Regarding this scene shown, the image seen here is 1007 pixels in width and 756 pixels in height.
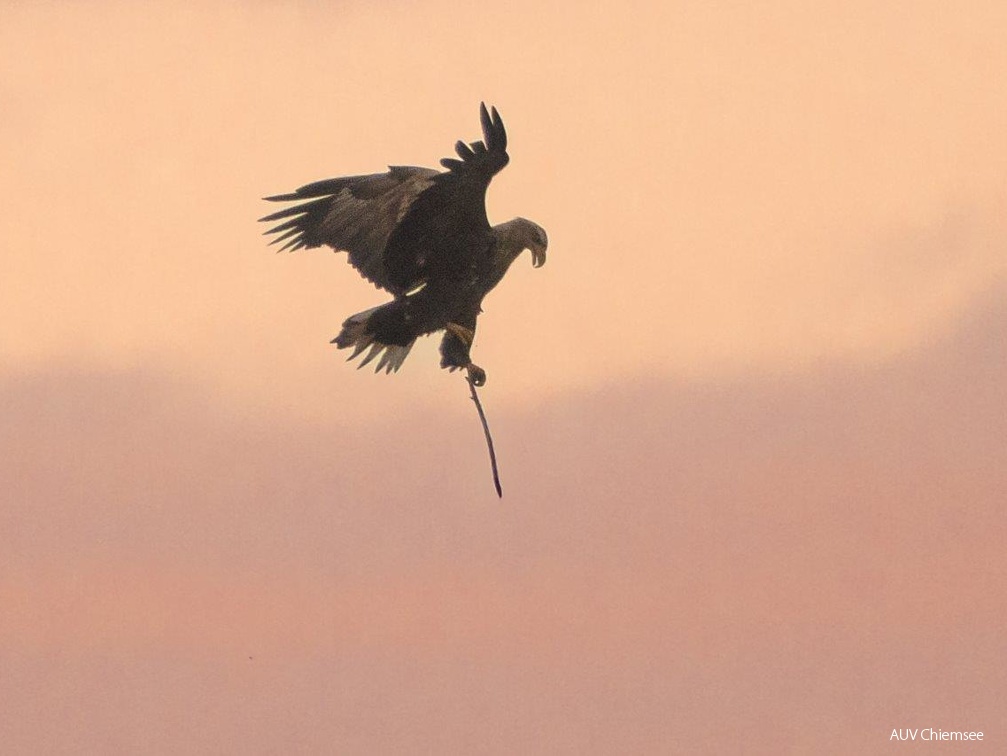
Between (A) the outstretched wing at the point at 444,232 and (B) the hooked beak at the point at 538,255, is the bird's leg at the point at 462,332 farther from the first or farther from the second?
(B) the hooked beak at the point at 538,255

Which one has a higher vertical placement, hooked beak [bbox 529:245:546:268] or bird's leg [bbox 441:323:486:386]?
hooked beak [bbox 529:245:546:268]

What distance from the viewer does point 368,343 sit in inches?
426

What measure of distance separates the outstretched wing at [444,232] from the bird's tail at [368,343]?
1.04 ft

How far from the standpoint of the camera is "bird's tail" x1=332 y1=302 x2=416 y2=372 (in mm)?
10758

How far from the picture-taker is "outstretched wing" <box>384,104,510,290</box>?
32.9ft

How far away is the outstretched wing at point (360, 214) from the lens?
10367 mm

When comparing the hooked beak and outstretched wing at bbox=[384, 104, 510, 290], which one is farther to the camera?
the hooked beak

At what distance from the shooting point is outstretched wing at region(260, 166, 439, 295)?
10.4m

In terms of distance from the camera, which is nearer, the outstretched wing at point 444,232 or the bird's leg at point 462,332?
the outstretched wing at point 444,232

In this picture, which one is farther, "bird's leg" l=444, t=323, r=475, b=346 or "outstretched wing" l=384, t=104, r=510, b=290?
"bird's leg" l=444, t=323, r=475, b=346

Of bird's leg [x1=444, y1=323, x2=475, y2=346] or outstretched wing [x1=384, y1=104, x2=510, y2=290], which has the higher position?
outstretched wing [x1=384, y1=104, x2=510, y2=290]

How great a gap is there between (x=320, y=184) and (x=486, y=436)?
2706 mm

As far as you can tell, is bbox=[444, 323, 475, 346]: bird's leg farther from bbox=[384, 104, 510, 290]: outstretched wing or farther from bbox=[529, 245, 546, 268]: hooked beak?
bbox=[529, 245, 546, 268]: hooked beak

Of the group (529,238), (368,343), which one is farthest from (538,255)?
(368,343)
